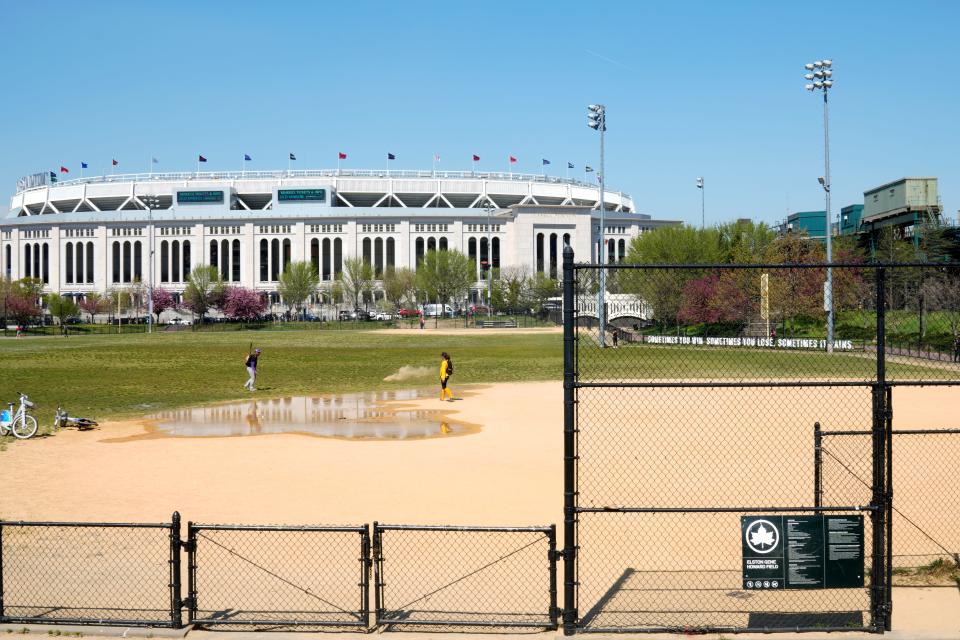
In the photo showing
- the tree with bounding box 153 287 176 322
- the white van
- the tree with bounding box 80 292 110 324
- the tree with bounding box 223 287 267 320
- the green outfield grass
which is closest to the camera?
the green outfield grass

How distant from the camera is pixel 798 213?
128500 mm

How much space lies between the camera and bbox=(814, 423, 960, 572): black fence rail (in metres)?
11.6

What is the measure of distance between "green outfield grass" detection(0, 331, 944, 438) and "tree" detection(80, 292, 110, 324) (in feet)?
207

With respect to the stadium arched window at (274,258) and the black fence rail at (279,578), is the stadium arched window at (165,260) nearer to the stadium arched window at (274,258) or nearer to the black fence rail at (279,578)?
the stadium arched window at (274,258)

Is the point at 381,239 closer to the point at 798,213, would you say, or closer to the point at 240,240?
the point at 240,240

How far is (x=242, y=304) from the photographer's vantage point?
5044 inches

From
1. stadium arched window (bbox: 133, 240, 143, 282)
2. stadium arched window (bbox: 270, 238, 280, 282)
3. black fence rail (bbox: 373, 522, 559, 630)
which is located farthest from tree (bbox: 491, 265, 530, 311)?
black fence rail (bbox: 373, 522, 559, 630)

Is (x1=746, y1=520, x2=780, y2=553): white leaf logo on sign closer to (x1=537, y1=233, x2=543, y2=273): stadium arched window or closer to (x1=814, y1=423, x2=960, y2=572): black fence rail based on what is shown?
(x1=814, y1=423, x2=960, y2=572): black fence rail

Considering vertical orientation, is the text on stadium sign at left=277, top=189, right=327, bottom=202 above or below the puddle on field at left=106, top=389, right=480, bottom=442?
above

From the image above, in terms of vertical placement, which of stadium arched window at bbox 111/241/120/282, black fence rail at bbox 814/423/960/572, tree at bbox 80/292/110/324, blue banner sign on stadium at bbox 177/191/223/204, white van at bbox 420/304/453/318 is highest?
blue banner sign on stadium at bbox 177/191/223/204

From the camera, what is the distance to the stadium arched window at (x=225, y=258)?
149 m

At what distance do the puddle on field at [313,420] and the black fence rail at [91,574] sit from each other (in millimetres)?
10835

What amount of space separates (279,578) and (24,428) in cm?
1619

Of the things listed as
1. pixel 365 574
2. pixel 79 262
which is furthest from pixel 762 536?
pixel 79 262
